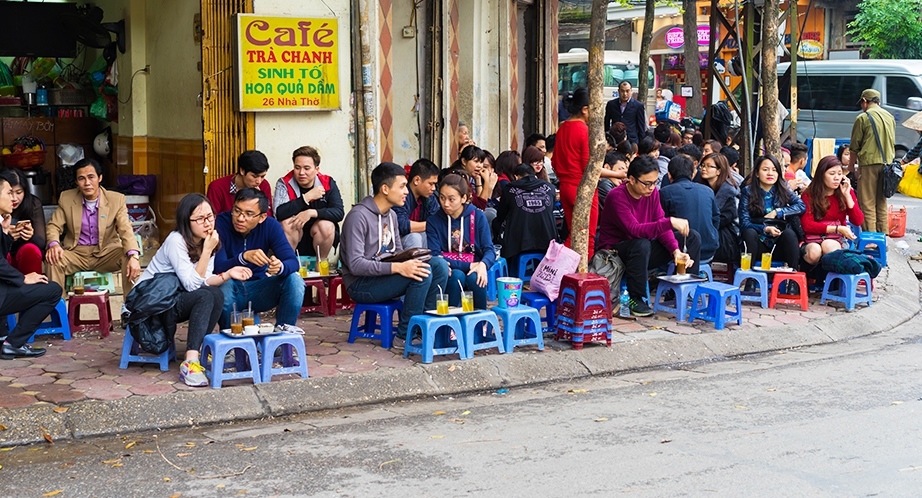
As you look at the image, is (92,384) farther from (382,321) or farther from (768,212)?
(768,212)

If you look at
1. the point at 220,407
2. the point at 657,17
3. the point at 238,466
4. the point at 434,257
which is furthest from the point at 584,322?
the point at 657,17

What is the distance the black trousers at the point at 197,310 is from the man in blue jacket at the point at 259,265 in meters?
0.34

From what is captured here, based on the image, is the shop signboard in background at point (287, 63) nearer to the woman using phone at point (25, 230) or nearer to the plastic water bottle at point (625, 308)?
the woman using phone at point (25, 230)

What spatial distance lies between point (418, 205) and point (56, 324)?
3015mm

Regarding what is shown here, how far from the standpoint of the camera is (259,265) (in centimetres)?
672

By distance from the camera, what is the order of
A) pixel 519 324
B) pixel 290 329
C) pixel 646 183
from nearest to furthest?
pixel 290 329 < pixel 519 324 < pixel 646 183

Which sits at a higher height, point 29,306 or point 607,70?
point 607,70

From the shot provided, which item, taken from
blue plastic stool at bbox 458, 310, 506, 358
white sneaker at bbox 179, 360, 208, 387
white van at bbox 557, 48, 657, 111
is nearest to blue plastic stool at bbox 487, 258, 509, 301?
blue plastic stool at bbox 458, 310, 506, 358

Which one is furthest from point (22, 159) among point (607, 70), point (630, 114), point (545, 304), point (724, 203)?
point (607, 70)

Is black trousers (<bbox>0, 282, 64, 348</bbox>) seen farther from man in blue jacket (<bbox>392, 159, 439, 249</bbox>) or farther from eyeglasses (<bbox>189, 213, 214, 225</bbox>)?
man in blue jacket (<bbox>392, 159, 439, 249</bbox>)

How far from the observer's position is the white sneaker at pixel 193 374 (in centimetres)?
614

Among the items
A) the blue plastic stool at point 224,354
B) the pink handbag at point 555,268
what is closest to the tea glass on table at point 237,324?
the blue plastic stool at point 224,354

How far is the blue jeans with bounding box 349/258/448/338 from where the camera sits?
707 cm

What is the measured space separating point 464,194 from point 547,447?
9.25 ft
